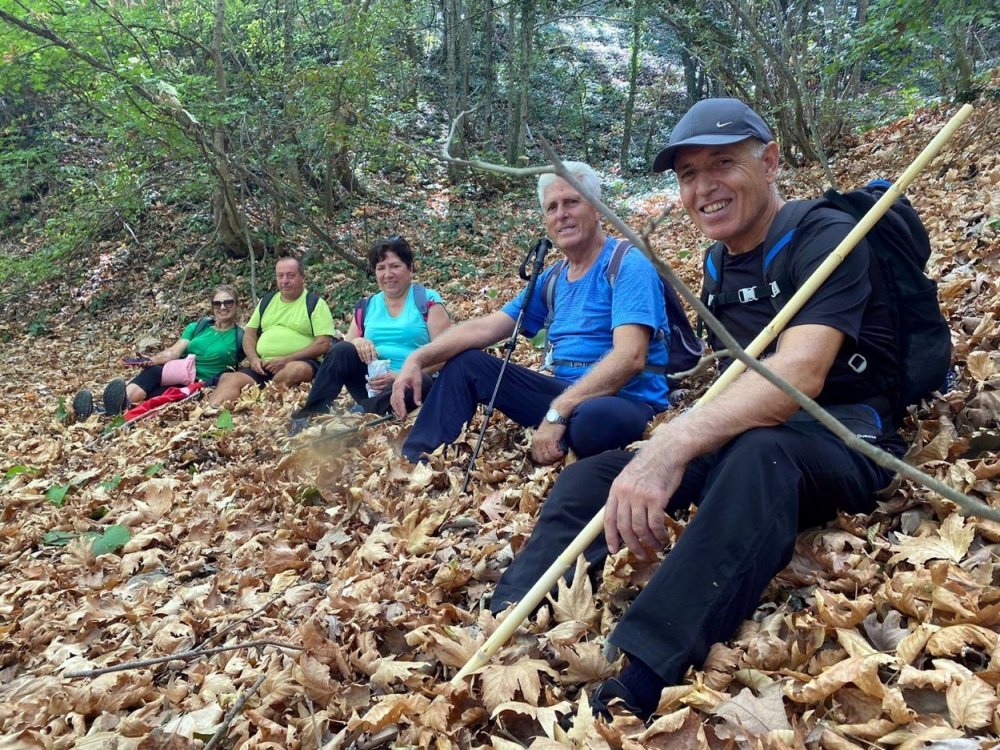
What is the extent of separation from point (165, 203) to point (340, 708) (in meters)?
15.3

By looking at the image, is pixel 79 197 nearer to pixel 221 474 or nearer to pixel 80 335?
pixel 80 335

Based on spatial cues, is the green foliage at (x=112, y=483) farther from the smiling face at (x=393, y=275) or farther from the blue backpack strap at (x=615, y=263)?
the blue backpack strap at (x=615, y=263)

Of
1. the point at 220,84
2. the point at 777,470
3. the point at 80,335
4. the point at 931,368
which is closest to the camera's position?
the point at 777,470

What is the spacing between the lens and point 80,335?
42.6ft

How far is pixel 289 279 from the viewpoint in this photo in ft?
24.7

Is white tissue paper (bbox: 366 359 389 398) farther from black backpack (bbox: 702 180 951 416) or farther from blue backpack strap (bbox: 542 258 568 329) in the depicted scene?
black backpack (bbox: 702 180 951 416)

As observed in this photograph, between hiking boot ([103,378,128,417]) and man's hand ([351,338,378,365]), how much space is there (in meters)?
3.29

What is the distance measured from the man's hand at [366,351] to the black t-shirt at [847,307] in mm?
3842

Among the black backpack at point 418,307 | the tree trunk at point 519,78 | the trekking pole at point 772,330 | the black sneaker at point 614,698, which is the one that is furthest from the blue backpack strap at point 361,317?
the tree trunk at point 519,78

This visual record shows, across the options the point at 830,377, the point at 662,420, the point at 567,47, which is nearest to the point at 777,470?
the point at 830,377

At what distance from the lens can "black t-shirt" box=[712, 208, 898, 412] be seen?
2326mm

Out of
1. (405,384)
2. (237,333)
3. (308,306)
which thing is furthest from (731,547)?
(237,333)

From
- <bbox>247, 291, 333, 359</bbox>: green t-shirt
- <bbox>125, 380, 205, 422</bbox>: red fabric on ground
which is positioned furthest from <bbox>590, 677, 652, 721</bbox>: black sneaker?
<bbox>125, 380, 205, 422</bbox>: red fabric on ground

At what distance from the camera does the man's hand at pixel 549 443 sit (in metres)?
3.80
